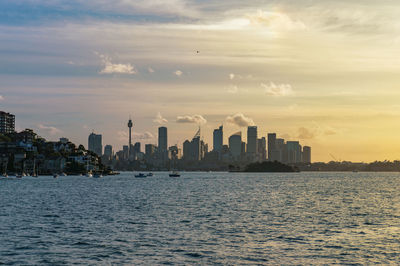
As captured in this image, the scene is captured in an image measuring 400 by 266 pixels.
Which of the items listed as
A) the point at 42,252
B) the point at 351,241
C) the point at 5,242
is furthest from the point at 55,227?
the point at 351,241

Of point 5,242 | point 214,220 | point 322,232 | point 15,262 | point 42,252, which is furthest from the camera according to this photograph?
point 214,220

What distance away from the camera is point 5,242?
187 feet

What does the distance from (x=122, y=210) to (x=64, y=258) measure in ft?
165

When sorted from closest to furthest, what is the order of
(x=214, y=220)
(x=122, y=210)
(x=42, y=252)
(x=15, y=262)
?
(x=15, y=262) < (x=42, y=252) < (x=214, y=220) < (x=122, y=210)

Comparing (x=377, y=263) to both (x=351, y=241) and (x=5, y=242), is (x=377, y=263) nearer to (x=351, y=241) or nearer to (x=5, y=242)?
(x=351, y=241)

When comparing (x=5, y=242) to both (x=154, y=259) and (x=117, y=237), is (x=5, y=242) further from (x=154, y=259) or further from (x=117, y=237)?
(x=154, y=259)

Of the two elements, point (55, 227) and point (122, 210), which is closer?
point (55, 227)

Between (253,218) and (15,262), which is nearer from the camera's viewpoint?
(15,262)

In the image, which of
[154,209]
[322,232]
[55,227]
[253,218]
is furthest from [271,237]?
[154,209]

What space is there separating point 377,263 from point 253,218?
123 ft

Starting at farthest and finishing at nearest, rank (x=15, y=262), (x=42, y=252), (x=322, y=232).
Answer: (x=322, y=232), (x=42, y=252), (x=15, y=262)

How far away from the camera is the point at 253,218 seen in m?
83.7

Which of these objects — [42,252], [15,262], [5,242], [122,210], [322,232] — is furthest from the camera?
[122,210]

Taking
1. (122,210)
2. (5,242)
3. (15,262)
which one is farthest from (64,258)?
(122,210)
